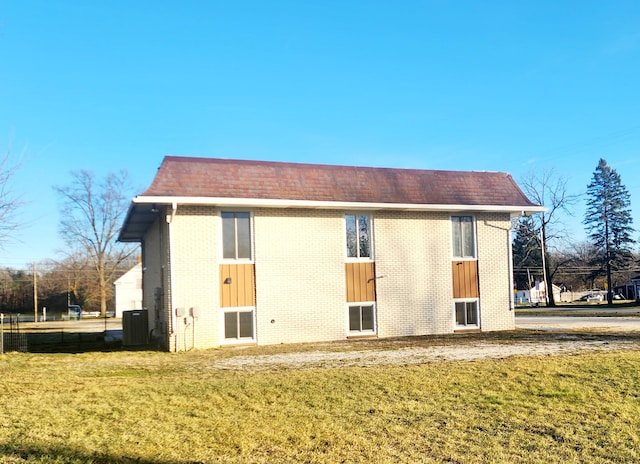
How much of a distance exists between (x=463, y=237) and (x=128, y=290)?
4351 cm

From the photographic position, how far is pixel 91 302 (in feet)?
196

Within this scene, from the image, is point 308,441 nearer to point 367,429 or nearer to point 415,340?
point 367,429

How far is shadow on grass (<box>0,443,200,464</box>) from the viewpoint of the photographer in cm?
508

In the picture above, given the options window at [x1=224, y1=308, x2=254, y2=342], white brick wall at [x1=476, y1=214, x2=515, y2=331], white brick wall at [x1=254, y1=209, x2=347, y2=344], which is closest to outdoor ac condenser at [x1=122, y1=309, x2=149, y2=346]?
window at [x1=224, y1=308, x2=254, y2=342]

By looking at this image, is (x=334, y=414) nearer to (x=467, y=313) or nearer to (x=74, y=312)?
(x=467, y=313)

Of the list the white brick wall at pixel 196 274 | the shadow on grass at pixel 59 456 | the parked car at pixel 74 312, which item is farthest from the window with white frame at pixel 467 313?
the parked car at pixel 74 312

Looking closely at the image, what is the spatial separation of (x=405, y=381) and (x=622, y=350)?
6338 millimetres

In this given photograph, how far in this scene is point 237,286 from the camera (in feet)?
52.9

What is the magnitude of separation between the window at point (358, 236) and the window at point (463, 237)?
3.17m

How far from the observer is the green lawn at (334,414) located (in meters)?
5.38

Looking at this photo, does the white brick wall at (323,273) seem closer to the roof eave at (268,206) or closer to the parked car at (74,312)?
the roof eave at (268,206)

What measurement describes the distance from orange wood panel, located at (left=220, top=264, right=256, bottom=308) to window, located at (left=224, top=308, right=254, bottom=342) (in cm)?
31

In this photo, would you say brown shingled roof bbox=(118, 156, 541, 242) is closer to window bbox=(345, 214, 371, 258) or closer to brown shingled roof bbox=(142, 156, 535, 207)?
brown shingled roof bbox=(142, 156, 535, 207)

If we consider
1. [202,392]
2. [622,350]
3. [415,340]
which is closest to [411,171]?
[415,340]
